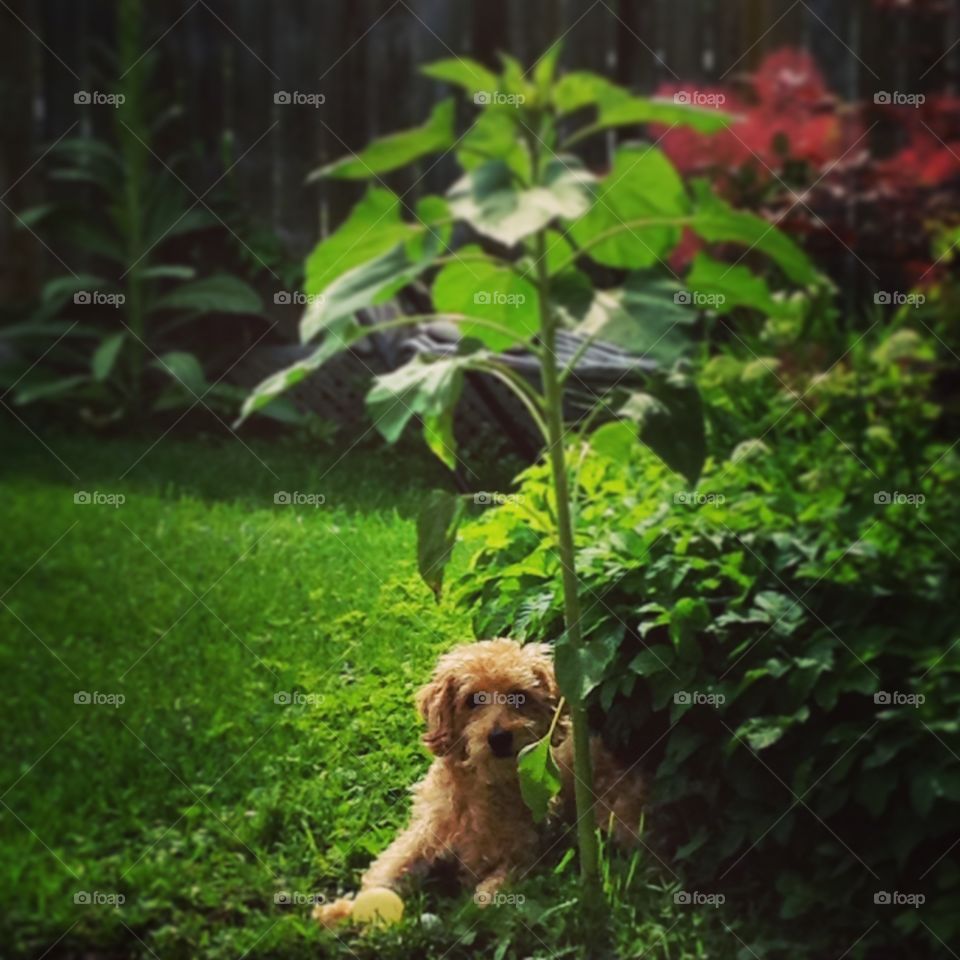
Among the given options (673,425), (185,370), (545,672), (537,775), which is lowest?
(537,775)

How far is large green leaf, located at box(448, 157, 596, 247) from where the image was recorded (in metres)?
1.96

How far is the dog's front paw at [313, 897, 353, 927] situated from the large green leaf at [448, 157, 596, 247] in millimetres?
1158

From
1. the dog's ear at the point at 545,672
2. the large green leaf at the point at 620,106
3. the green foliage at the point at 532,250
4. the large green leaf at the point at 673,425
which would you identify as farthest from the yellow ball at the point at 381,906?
the large green leaf at the point at 620,106

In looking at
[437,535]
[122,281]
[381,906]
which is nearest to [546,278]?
[437,535]

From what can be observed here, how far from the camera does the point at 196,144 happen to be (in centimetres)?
324

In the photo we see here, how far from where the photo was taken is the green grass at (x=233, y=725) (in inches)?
95.5

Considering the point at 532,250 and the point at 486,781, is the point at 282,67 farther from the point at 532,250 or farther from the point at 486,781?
the point at 486,781

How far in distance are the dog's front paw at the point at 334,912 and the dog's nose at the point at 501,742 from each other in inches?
15.7

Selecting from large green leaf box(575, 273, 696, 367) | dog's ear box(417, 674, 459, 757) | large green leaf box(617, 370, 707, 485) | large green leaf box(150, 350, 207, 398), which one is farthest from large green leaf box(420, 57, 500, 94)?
dog's ear box(417, 674, 459, 757)

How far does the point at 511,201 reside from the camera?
6.67 ft

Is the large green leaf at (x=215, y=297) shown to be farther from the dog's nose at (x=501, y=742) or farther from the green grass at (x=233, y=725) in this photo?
the dog's nose at (x=501, y=742)

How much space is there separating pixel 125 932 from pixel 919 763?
1.40 m

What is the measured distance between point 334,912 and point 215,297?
4.11ft

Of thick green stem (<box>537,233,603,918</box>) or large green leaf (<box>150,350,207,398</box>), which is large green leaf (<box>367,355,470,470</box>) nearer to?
thick green stem (<box>537,233,603,918</box>)
